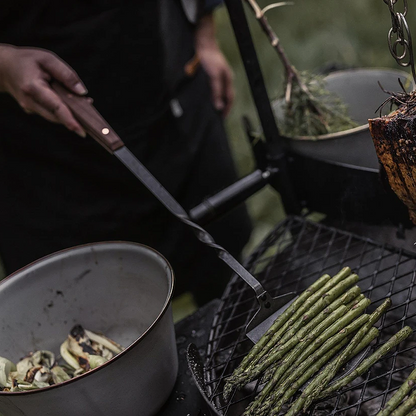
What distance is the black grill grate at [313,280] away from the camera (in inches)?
71.3

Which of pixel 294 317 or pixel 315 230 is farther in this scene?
pixel 315 230

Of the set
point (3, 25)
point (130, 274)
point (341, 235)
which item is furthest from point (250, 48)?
point (3, 25)

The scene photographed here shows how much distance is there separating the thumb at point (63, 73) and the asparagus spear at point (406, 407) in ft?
5.91

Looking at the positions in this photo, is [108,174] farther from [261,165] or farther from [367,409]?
[367,409]

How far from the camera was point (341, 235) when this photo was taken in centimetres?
234

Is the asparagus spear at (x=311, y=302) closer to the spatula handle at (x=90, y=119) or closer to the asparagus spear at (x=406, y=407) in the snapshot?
the asparagus spear at (x=406, y=407)

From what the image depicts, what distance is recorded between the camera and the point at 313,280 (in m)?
2.24

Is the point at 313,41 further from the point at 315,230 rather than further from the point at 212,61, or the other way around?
the point at 315,230

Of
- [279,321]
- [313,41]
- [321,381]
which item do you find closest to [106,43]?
[279,321]

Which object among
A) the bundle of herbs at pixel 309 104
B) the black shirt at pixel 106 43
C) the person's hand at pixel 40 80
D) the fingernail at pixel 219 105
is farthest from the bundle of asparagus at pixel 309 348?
the fingernail at pixel 219 105

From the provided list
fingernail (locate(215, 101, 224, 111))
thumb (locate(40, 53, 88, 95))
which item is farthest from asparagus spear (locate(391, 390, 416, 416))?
fingernail (locate(215, 101, 224, 111))

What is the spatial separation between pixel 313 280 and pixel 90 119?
1281mm

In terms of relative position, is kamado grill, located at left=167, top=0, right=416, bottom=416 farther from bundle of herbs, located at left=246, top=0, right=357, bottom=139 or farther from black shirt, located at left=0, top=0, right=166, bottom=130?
black shirt, located at left=0, top=0, right=166, bottom=130

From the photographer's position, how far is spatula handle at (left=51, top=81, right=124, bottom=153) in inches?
83.1
